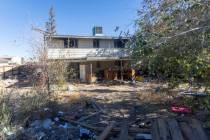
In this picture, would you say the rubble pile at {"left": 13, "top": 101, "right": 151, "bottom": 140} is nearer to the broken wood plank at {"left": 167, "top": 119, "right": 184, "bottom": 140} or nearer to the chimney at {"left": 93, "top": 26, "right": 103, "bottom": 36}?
the broken wood plank at {"left": 167, "top": 119, "right": 184, "bottom": 140}

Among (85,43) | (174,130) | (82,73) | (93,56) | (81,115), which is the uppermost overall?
(85,43)

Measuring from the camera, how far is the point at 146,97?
12.0 metres

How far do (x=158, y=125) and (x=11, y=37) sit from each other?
9992 millimetres

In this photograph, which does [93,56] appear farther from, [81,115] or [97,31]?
[81,115]

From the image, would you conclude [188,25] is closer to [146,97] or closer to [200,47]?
[200,47]

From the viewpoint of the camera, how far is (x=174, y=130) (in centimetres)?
550

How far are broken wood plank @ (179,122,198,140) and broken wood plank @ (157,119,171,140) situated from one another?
424mm

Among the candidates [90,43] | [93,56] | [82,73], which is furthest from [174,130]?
[90,43]

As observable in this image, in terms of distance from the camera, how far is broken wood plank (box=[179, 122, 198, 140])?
5177 mm

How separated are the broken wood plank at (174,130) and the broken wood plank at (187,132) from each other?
0.14 metres

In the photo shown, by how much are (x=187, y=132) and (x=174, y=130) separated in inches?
12.8

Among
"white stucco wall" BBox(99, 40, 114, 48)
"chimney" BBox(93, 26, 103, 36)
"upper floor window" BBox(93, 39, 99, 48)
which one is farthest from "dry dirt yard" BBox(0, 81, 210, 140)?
"chimney" BBox(93, 26, 103, 36)

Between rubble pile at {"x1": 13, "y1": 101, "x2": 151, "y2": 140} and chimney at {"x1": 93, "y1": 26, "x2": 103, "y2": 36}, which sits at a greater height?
chimney at {"x1": 93, "y1": 26, "x2": 103, "y2": 36}

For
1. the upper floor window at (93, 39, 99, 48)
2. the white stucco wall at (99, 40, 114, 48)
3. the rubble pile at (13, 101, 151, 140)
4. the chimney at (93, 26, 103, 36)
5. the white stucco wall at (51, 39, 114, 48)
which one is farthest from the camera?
the chimney at (93, 26, 103, 36)
